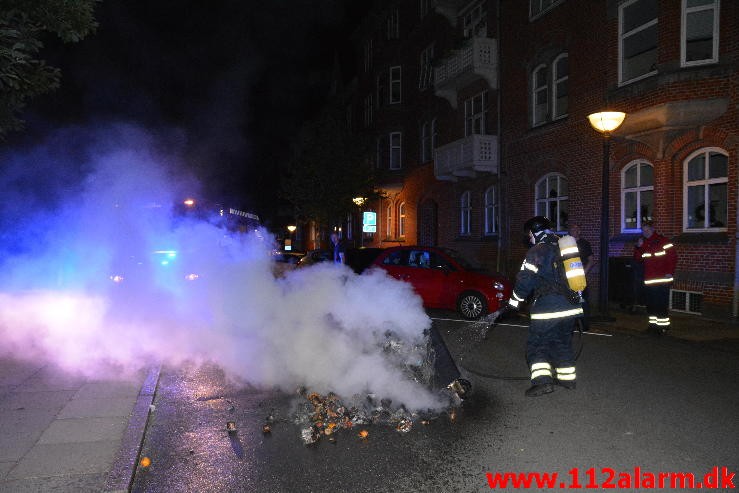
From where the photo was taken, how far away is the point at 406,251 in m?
12.7

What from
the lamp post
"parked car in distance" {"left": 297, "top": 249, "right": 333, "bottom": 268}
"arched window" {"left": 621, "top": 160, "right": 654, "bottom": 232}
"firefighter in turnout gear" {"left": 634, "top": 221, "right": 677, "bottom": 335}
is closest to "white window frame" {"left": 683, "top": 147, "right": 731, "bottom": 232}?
"arched window" {"left": 621, "top": 160, "right": 654, "bottom": 232}

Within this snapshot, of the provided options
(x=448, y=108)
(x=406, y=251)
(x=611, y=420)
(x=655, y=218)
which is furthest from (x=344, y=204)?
(x=611, y=420)

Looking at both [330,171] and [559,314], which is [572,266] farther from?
[330,171]

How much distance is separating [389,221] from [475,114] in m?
9.23

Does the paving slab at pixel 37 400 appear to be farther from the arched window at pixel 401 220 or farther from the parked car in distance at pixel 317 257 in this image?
the arched window at pixel 401 220

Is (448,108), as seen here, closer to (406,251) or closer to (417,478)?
(406,251)

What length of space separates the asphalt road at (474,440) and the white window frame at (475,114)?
48.1 feet

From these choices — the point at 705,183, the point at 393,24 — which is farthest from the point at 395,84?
the point at 705,183

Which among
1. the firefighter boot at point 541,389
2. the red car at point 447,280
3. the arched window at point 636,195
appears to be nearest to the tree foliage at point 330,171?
the red car at point 447,280

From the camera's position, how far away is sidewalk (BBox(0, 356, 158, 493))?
3783 millimetres

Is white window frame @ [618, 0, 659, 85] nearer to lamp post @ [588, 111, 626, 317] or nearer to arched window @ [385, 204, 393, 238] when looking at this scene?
lamp post @ [588, 111, 626, 317]

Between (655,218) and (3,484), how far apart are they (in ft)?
42.8

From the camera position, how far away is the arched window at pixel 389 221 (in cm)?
2812

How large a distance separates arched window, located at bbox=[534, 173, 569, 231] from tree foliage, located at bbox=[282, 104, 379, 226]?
11385 millimetres
